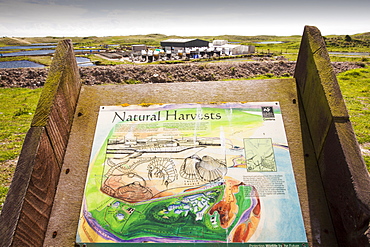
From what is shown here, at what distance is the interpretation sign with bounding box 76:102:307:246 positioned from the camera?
290 centimetres

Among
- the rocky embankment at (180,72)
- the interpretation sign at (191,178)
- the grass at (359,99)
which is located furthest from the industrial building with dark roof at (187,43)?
the interpretation sign at (191,178)

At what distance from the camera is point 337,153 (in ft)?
9.48

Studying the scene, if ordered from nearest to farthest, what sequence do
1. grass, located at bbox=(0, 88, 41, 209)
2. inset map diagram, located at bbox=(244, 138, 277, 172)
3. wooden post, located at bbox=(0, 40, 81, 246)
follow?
wooden post, located at bbox=(0, 40, 81, 246)
inset map diagram, located at bbox=(244, 138, 277, 172)
grass, located at bbox=(0, 88, 41, 209)

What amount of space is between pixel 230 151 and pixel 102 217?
1.93m

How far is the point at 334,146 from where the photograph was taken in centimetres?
294

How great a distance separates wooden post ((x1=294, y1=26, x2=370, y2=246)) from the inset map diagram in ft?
1.85

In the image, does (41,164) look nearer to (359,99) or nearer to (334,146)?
(334,146)

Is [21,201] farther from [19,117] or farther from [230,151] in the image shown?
[19,117]

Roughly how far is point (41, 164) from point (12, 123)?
8020 millimetres

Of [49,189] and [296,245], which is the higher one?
[49,189]

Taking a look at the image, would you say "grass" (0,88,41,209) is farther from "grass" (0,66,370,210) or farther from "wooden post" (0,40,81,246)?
"wooden post" (0,40,81,246)

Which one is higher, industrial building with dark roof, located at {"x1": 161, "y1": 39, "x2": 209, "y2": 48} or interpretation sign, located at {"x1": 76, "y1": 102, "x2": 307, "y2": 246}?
industrial building with dark roof, located at {"x1": 161, "y1": 39, "x2": 209, "y2": 48}

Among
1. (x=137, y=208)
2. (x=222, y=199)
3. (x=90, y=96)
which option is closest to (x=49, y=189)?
(x=137, y=208)

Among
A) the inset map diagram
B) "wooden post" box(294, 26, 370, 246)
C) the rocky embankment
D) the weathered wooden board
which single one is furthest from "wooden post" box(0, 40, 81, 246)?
the rocky embankment
